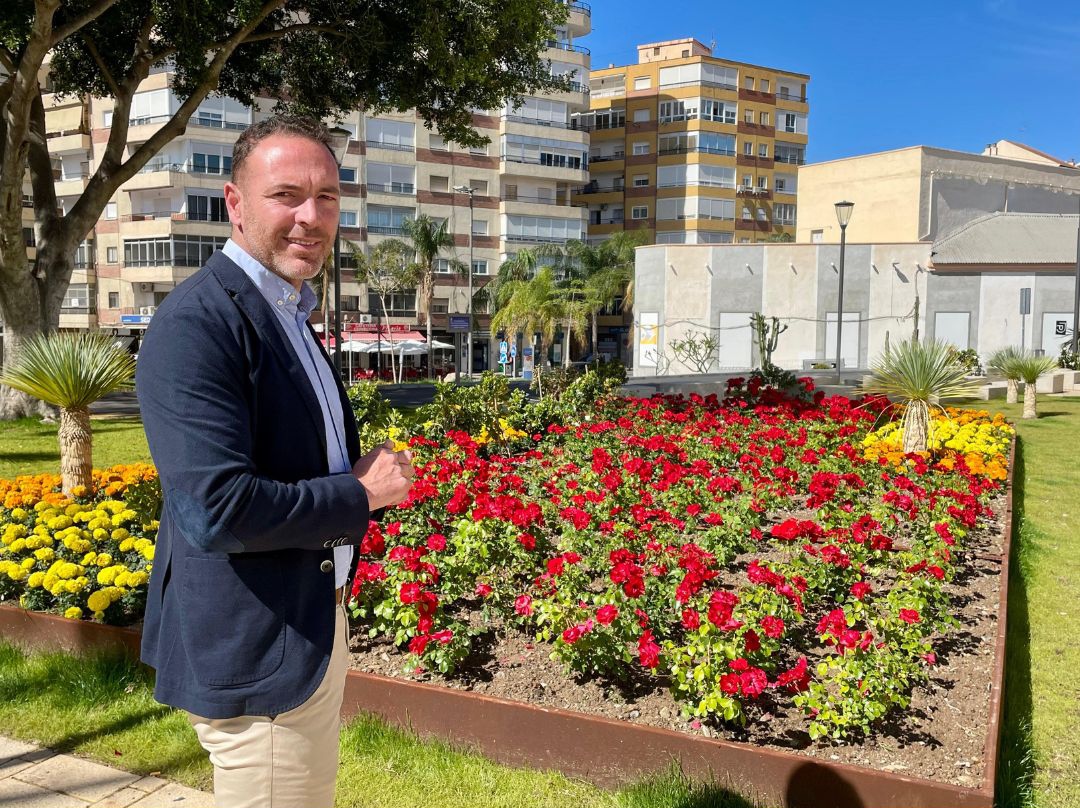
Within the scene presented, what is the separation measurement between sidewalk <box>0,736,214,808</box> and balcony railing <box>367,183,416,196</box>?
2098 inches

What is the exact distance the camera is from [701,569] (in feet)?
14.9

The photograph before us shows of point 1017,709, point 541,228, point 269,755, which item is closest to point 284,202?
point 269,755

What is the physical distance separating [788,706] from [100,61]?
55.2 feet

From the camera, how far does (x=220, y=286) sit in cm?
194

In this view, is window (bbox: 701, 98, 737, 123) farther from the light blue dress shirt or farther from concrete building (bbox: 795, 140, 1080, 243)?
the light blue dress shirt

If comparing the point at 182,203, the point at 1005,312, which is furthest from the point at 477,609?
the point at 182,203

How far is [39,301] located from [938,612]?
17100mm

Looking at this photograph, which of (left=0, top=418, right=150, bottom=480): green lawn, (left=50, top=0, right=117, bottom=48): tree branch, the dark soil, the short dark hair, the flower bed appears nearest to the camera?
the short dark hair

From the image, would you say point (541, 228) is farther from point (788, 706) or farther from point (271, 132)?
point (271, 132)

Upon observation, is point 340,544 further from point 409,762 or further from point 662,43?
point 662,43

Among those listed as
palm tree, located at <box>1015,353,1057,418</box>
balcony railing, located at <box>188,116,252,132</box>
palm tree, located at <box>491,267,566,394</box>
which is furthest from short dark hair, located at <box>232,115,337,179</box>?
balcony railing, located at <box>188,116,252,132</box>

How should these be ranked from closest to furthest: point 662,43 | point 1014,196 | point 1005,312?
1. point 1005,312
2. point 1014,196
3. point 662,43

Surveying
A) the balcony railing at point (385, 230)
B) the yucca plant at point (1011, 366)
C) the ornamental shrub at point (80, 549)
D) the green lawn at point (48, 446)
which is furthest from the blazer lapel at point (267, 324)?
the balcony railing at point (385, 230)

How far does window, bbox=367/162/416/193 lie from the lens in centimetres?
5450
